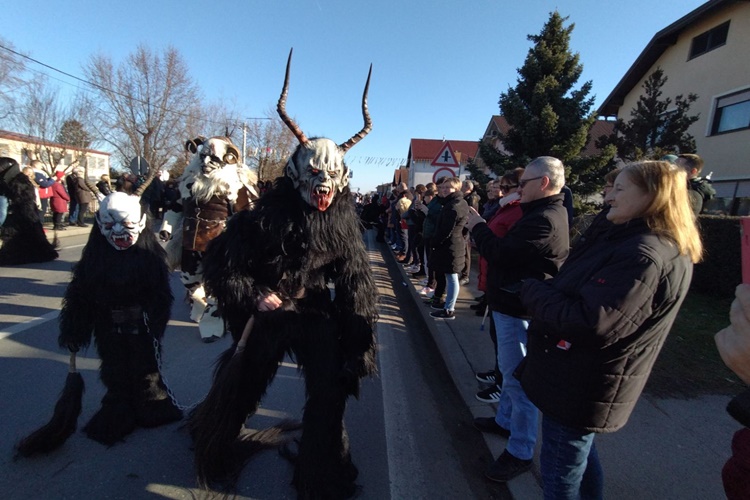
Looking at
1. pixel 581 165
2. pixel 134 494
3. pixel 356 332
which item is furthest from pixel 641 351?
pixel 581 165

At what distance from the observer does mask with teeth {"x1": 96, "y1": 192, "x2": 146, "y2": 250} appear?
262 centimetres

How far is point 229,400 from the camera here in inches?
89.5

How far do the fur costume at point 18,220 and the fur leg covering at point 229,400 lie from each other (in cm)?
784

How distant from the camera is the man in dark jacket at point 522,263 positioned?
250cm

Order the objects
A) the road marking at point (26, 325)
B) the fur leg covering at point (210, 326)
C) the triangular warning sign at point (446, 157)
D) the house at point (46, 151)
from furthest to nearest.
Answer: the house at point (46, 151), the triangular warning sign at point (446, 157), the fur leg covering at point (210, 326), the road marking at point (26, 325)

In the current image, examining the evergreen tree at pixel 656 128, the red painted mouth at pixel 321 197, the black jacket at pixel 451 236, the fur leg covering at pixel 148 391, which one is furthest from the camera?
the evergreen tree at pixel 656 128

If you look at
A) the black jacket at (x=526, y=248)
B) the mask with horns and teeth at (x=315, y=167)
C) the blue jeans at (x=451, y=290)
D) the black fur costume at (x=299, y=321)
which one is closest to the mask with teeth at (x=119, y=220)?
the black fur costume at (x=299, y=321)

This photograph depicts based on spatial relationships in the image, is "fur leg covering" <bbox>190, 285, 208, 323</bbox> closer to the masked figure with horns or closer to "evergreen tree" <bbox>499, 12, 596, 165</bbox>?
the masked figure with horns

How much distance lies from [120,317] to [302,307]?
1.41 meters

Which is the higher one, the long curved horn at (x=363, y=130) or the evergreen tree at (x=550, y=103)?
the evergreen tree at (x=550, y=103)

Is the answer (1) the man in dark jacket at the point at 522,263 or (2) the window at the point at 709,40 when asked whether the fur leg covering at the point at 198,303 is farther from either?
(2) the window at the point at 709,40

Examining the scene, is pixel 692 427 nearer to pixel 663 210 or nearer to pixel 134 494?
pixel 663 210

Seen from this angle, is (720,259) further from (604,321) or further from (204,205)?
(204,205)

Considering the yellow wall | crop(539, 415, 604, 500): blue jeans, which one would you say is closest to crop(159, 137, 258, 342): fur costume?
crop(539, 415, 604, 500): blue jeans
